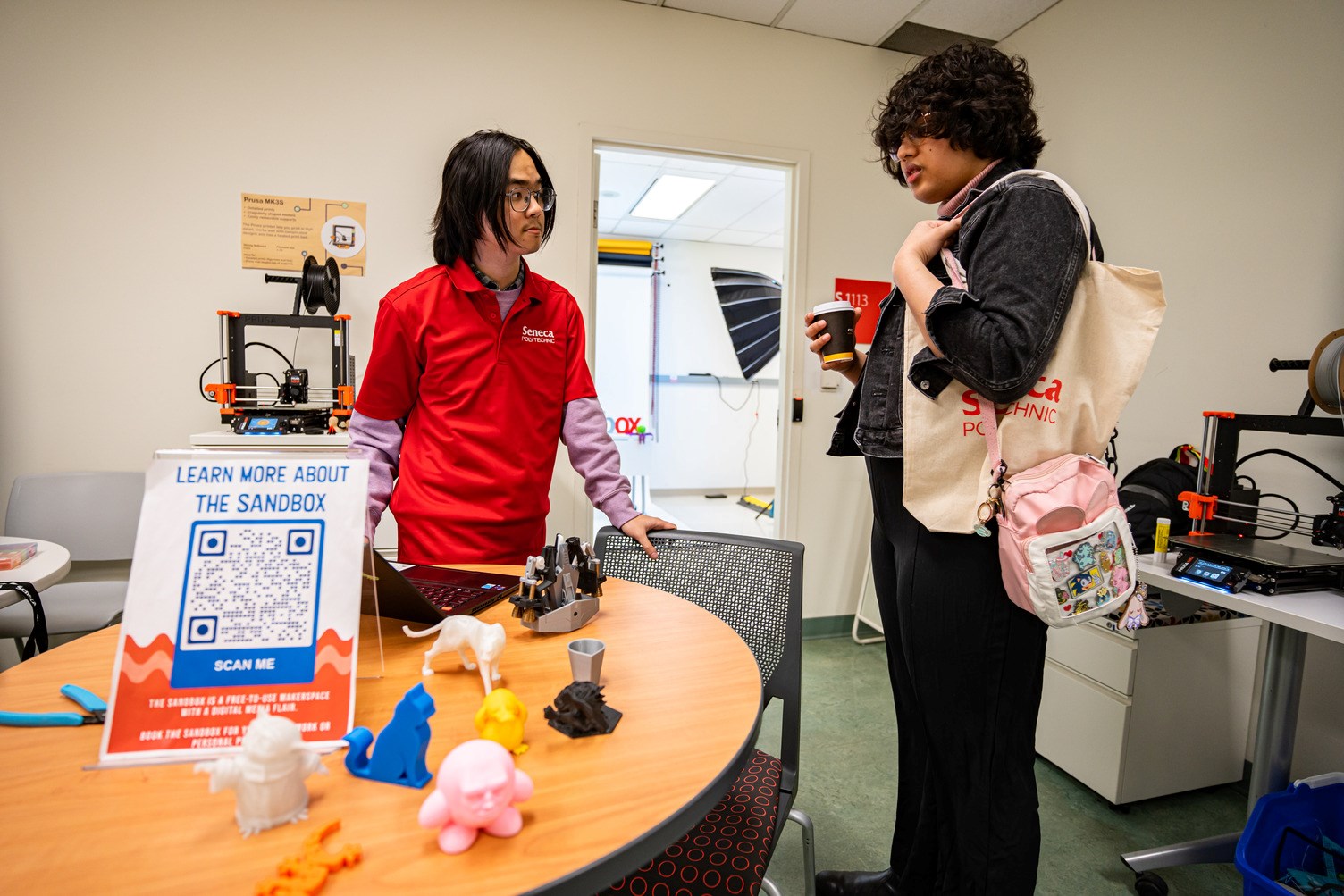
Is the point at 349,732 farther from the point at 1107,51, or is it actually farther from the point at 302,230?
the point at 1107,51

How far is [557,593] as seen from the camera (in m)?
0.96

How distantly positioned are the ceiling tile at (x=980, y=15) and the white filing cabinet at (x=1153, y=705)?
8.51 feet

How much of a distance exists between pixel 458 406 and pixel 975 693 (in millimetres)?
1139

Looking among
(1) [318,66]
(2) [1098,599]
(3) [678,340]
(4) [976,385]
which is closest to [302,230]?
(1) [318,66]

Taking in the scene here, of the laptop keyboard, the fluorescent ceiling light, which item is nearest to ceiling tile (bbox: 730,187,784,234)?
the fluorescent ceiling light

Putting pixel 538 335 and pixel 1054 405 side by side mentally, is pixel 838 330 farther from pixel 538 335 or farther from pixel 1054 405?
pixel 538 335

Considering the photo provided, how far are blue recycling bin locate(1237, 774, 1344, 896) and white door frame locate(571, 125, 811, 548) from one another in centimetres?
196

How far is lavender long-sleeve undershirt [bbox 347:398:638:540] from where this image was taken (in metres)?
1.42

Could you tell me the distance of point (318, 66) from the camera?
261 centimetres

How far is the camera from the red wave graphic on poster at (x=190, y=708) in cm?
59

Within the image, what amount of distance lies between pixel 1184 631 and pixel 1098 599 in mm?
1317

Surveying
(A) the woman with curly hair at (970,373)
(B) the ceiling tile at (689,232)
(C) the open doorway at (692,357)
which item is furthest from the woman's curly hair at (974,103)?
(B) the ceiling tile at (689,232)

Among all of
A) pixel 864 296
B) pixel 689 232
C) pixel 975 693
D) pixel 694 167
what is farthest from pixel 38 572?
pixel 689 232

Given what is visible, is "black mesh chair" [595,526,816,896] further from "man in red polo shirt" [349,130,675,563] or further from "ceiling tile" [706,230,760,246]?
"ceiling tile" [706,230,760,246]
